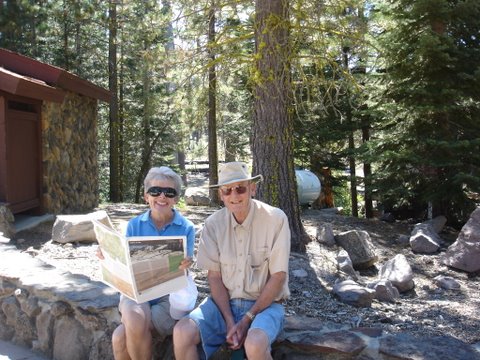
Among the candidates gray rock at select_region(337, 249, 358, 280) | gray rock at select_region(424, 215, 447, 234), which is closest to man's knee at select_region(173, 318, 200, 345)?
gray rock at select_region(337, 249, 358, 280)

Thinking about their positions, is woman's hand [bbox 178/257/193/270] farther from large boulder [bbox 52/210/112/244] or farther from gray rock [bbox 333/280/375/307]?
large boulder [bbox 52/210/112/244]

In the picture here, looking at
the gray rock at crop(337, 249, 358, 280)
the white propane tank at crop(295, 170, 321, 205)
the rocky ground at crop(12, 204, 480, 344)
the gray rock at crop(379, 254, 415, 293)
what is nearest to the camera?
the rocky ground at crop(12, 204, 480, 344)

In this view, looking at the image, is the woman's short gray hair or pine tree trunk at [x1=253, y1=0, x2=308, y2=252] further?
pine tree trunk at [x1=253, y1=0, x2=308, y2=252]

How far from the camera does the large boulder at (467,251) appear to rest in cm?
702

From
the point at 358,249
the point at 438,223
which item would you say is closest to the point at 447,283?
the point at 358,249

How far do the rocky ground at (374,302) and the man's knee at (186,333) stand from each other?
4.99 ft

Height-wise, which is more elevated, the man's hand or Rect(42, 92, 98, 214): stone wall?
Rect(42, 92, 98, 214): stone wall

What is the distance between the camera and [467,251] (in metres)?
7.09

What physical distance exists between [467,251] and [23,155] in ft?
23.0

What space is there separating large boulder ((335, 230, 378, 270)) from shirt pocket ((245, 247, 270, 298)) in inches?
168

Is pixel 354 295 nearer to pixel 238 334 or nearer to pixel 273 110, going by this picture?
pixel 238 334

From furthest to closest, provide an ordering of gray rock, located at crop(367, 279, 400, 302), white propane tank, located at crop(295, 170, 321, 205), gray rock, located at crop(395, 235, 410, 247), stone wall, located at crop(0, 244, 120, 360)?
white propane tank, located at crop(295, 170, 321, 205) < gray rock, located at crop(395, 235, 410, 247) < gray rock, located at crop(367, 279, 400, 302) < stone wall, located at crop(0, 244, 120, 360)

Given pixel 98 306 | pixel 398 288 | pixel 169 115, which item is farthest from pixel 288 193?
pixel 169 115

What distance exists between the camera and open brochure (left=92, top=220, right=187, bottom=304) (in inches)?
107
